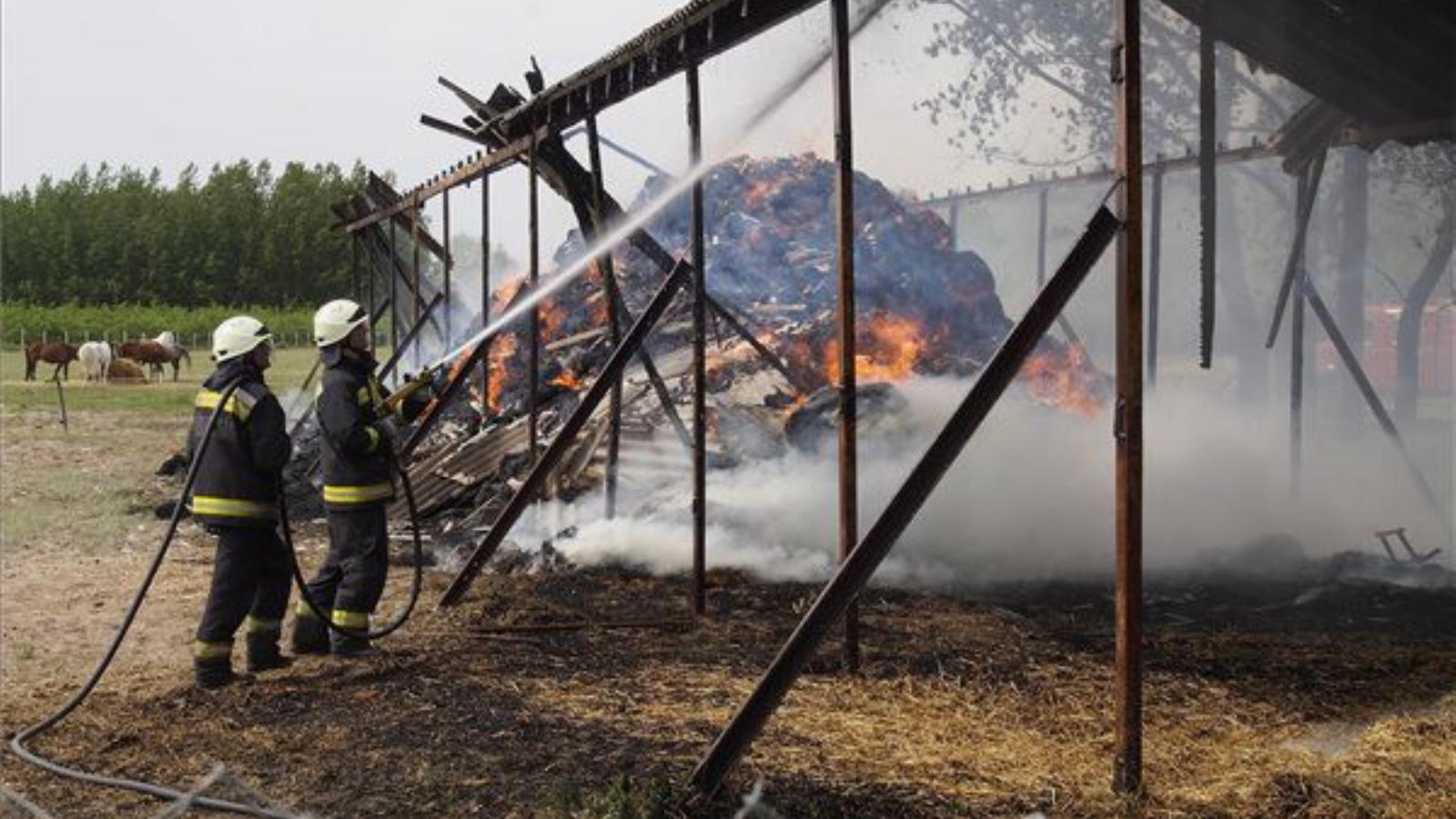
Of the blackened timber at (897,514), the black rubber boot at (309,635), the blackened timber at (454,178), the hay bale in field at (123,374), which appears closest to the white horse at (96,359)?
the hay bale in field at (123,374)

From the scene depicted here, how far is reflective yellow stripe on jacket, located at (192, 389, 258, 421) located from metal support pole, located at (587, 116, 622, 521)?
9.02 feet

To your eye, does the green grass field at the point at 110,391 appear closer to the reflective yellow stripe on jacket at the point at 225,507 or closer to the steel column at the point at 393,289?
the steel column at the point at 393,289

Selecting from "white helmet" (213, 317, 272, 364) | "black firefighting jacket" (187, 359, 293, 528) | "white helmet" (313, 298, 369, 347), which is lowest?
"black firefighting jacket" (187, 359, 293, 528)

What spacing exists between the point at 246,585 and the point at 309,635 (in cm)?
72

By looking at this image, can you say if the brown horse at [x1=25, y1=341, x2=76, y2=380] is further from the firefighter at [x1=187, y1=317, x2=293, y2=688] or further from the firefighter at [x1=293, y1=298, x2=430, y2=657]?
the firefighter at [x1=187, y1=317, x2=293, y2=688]

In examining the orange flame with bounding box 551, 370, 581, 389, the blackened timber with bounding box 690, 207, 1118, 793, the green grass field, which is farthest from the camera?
the green grass field

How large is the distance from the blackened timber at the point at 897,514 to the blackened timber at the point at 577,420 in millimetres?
3256

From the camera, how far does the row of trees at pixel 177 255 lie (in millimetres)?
73375

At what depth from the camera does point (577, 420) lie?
7547 mm

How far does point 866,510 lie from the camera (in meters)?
9.19

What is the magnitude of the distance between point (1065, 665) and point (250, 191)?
273ft

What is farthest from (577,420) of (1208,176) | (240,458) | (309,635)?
(1208,176)

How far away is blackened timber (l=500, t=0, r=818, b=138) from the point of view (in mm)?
6383

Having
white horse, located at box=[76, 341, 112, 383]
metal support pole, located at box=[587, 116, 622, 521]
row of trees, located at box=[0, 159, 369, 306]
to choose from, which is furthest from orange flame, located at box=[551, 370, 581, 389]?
row of trees, located at box=[0, 159, 369, 306]
